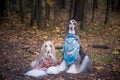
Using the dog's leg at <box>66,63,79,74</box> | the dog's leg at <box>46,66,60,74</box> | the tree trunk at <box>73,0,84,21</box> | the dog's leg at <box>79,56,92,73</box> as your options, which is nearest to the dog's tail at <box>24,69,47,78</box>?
the dog's leg at <box>46,66,60,74</box>

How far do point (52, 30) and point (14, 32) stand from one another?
2.22 m

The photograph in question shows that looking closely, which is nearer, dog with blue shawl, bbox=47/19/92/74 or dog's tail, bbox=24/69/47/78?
dog's tail, bbox=24/69/47/78

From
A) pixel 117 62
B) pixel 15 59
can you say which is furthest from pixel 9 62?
pixel 117 62

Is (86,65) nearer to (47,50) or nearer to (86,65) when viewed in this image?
(86,65)

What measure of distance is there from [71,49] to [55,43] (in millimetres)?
4401

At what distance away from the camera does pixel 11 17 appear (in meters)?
20.0

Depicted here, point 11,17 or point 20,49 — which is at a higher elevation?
point 11,17

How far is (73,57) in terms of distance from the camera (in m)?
8.70

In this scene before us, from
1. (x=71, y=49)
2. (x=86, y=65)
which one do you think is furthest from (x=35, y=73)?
(x=86, y=65)

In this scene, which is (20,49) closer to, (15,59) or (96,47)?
(15,59)

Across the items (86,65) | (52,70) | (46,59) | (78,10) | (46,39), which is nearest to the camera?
(52,70)

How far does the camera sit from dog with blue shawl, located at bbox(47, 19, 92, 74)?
866 centimetres

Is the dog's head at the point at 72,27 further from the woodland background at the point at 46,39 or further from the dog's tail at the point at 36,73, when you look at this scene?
the dog's tail at the point at 36,73

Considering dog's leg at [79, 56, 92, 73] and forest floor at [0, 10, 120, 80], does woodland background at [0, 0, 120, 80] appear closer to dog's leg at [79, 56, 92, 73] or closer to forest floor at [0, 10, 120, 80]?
forest floor at [0, 10, 120, 80]
